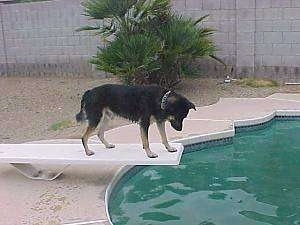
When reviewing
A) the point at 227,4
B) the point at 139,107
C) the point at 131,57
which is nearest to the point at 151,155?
the point at 139,107

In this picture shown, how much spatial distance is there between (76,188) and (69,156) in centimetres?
39

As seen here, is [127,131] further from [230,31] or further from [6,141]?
[230,31]

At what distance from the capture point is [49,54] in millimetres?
12812

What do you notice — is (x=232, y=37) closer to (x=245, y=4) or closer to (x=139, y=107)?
(x=245, y=4)

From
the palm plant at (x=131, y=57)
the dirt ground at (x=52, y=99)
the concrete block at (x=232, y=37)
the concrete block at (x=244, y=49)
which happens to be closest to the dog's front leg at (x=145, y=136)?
the dirt ground at (x=52, y=99)

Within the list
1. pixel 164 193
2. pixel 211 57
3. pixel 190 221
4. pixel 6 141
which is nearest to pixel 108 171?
pixel 164 193

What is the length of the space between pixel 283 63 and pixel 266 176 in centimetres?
500

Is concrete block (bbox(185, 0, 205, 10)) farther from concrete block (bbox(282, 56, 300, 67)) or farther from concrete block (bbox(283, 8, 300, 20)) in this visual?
concrete block (bbox(282, 56, 300, 67))

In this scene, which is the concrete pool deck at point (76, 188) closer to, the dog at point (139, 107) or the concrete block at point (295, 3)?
the dog at point (139, 107)

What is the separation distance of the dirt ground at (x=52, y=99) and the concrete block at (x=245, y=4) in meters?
→ 1.64

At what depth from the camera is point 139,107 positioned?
528 centimetres

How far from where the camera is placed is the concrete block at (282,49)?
10.1m

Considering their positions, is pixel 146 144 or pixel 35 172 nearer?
pixel 146 144

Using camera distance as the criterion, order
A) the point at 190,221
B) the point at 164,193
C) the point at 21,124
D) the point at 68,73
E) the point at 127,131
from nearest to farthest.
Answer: the point at 190,221
the point at 164,193
the point at 127,131
the point at 21,124
the point at 68,73
